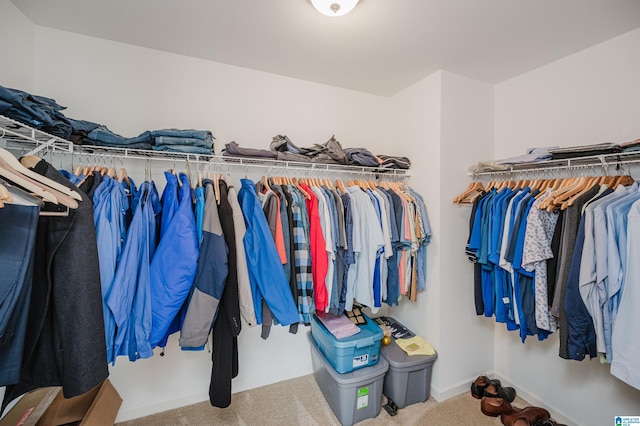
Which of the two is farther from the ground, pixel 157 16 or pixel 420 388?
pixel 157 16

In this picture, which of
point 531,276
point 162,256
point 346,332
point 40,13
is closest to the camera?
point 162,256

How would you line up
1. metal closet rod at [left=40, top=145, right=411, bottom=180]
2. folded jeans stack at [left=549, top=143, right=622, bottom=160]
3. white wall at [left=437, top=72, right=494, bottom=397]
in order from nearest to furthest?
folded jeans stack at [left=549, top=143, right=622, bottom=160], metal closet rod at [left=40, top=145, right=411, bottom=180], white wall at [left=437, top=72, right=494, bottom=397]

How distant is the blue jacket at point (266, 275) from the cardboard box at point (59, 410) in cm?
91

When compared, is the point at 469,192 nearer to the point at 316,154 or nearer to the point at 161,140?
the point at 316,154

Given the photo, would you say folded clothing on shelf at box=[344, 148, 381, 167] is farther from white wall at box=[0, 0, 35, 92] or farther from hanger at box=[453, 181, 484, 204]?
white wall at box=[0, 0, 35, 92]

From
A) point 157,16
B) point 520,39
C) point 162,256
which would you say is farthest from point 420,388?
point 157,16

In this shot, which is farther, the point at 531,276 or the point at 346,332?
the point at 346,332

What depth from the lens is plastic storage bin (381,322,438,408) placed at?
195 cm

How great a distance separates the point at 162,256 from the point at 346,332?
1299 millimetres

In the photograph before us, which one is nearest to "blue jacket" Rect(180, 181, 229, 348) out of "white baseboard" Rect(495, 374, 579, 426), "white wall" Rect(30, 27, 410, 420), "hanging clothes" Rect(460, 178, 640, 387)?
"white wall" Rect(30, 27, 410, 420)

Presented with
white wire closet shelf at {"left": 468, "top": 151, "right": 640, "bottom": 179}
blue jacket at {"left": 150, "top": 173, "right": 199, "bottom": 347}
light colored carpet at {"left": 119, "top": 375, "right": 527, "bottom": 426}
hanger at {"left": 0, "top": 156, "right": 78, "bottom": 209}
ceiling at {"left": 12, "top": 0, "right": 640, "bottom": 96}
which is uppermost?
ceiling at {"left": 12, "top": 0, "right": 640, "bottom": 96}

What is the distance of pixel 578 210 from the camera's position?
1.43 meters

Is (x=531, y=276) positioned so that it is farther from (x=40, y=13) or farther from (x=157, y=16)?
(x=40, y=13)

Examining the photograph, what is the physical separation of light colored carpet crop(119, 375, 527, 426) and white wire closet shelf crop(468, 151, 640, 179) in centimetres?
171
